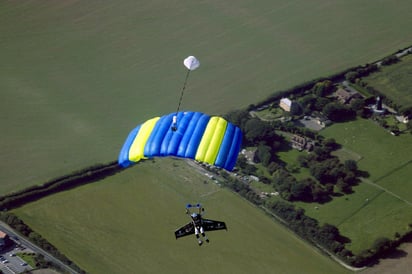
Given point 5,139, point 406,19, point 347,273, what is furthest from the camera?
point 406,19

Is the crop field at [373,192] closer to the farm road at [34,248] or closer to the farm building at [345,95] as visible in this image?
the farm building at [345,95]

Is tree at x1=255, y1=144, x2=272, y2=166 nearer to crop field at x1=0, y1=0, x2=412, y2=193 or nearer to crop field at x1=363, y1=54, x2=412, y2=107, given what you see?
crop field at x1=0, y1=0, x2=412, y2=193

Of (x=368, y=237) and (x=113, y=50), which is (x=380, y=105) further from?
(x=113, y=50)

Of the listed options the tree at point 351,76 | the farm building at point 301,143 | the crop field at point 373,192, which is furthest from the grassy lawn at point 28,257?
the tree at point 351,76

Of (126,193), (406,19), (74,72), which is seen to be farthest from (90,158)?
(406,19)

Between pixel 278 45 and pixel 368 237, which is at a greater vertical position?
pixel 278 45

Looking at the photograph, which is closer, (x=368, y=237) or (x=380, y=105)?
(x=368, y=237)

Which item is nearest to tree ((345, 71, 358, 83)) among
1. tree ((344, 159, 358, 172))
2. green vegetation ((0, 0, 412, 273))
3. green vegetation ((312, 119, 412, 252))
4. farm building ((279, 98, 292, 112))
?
green vegetation ((0, 0, 412, 273))
